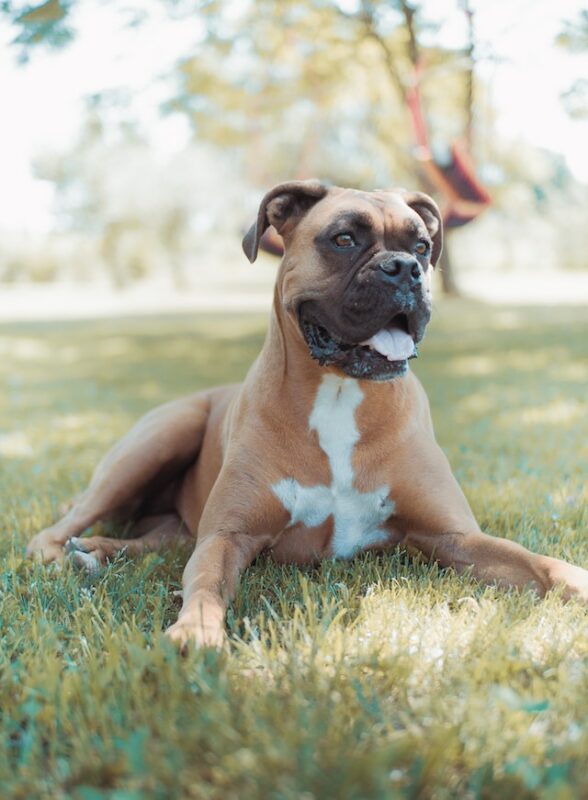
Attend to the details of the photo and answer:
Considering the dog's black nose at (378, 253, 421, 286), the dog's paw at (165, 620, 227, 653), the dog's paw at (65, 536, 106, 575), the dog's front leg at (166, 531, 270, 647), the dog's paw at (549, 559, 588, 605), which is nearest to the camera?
the dog's paw at (165, 620, 227, 653)

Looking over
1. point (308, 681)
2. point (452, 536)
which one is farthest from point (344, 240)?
point (308, 681)

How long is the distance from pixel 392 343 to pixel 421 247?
52 cm

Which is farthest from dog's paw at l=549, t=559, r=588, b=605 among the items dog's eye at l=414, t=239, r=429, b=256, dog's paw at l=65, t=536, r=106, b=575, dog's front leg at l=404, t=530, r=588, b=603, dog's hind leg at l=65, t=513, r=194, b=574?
dog's paw at l=65, t=536, r=106, b=575

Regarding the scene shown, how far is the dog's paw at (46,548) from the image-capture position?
3.73 m

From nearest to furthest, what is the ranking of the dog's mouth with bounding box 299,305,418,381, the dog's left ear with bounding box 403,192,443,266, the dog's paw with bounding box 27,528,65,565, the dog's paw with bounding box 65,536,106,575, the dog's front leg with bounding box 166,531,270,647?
the dog's front leg with bounding box 166,531,270,647 → the dog's mouth with bounding box 299,305,418,381 → the dog's paw with bounding box 65,536,106,575 → the dog's paw with bounding box 27,528,65,565 → the dog's left ear with bounding box 403,192,443,266

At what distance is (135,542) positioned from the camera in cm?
402

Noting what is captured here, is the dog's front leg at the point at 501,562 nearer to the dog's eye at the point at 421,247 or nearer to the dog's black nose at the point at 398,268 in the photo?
the dog's black nose at the point at 398,268

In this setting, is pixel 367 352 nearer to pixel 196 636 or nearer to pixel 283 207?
pixel 283 207

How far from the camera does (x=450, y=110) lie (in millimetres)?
22031

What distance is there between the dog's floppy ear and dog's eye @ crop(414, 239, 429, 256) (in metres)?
0.52

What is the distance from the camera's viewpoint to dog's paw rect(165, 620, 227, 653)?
248 cm

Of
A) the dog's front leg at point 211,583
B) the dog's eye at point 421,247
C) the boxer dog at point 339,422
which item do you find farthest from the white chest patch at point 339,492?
the dog's eye at point 421,247

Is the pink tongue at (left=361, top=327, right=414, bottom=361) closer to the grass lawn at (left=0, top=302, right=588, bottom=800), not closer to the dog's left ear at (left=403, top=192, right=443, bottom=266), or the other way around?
the dog's left ear at (left=403, top=192, right=443, bottom=266)

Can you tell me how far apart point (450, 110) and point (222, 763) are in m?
22.3
